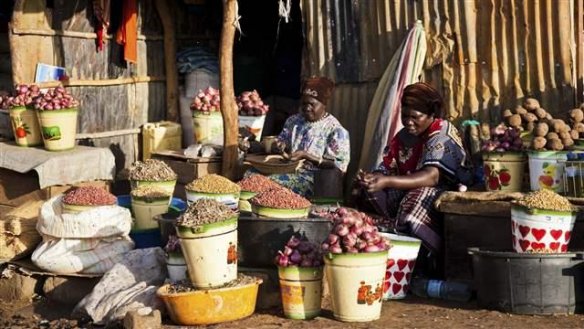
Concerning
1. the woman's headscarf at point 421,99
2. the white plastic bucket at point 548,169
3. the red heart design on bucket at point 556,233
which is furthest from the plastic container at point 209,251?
the white plastic bucket at point 548,169

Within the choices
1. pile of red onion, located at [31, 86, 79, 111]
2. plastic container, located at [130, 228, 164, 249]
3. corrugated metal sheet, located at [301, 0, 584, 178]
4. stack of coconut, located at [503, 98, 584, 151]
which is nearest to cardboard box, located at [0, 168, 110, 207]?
pile of red onion, located at [31, 86, 79, 111]

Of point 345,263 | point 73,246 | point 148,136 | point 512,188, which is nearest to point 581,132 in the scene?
point 512,188

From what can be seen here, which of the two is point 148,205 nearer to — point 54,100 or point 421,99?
point 54,100

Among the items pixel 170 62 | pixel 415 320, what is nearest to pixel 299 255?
pixel 415 320

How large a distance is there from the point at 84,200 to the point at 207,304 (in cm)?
163

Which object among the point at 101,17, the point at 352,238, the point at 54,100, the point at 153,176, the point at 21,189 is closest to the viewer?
the point at 352,238

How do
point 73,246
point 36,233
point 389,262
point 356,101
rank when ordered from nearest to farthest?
point 389,262
point 73,246
point 36,233
point 356,101

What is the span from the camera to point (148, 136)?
1185 cm

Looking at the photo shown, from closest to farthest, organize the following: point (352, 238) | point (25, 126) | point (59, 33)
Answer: point (352, 238) → point (25, 126) → point (59, 33)

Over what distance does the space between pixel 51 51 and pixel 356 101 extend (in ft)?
10.3

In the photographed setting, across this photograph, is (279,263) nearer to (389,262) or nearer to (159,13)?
(389,262)

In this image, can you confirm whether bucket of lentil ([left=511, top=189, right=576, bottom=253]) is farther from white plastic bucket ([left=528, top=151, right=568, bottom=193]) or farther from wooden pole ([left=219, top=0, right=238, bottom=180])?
wooden pole ([left=219, top=0, right=238, bottom=180])

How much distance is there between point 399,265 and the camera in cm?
789

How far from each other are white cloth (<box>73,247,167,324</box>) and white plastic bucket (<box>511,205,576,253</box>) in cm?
256
